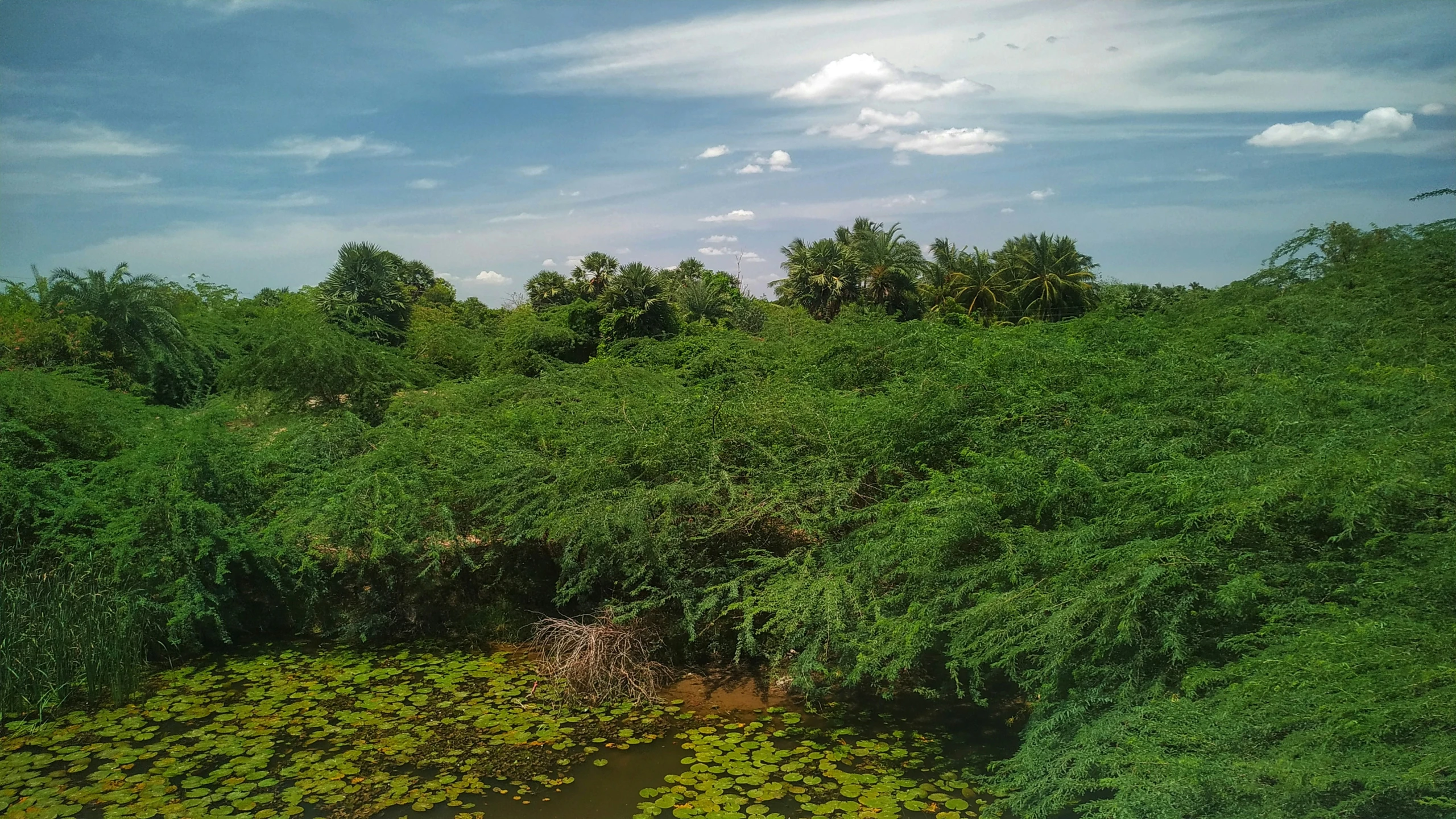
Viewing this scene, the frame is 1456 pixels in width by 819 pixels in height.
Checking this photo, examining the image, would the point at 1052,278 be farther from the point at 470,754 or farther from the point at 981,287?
the point at 470,754

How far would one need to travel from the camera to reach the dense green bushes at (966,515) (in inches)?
172

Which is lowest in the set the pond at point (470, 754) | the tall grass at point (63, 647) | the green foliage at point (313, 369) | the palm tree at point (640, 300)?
the pond at point (470, 754)

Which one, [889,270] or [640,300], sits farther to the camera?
[889,270]

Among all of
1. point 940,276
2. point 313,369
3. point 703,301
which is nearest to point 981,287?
point 940,276

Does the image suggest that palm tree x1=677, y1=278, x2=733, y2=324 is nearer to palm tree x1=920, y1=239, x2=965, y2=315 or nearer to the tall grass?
palm tree x1=920, y1=239, x2=965, y2=315

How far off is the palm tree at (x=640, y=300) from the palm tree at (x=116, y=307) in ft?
39.5

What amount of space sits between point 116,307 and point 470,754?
12505 mm

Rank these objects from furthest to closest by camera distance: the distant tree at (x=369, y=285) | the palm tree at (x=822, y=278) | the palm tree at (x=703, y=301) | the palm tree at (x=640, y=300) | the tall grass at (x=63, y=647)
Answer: the palm tree at (x=822, y=278)
the palm tree at (x=703, y=301)
the palm tree at (x=640, y=300)
the distant tree at (x=369, y=285)
the tall grass at (x=63, y=647)

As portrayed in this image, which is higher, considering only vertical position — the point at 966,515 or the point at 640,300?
the point at 640,300

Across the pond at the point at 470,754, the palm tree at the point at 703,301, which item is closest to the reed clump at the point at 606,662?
the pond at the point at 470,754

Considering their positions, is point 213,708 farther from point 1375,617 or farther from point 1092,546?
point 1375,617

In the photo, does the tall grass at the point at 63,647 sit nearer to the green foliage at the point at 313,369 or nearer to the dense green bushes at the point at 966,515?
the dense green bushes at the point at 966,515

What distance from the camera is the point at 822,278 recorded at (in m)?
37.6

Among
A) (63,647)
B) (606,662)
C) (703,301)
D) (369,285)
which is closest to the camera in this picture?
(63,647)
